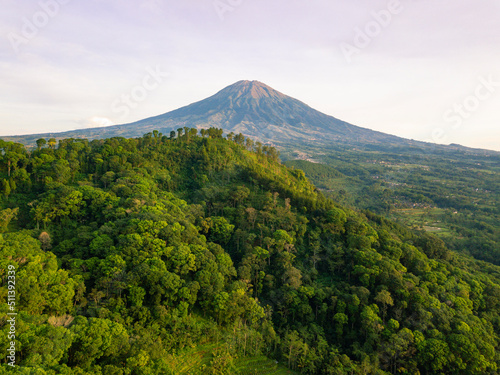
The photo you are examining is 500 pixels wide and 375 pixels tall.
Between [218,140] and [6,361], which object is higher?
[218,140]

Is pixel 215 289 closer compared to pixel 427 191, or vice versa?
pixel 215 289

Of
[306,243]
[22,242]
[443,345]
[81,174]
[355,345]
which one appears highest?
[81,174]

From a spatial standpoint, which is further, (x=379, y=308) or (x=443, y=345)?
(x=379, y=308)

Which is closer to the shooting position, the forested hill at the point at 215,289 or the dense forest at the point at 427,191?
the forested hill at the point at 215,289

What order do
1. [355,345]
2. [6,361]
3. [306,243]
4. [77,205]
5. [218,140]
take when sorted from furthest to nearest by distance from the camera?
[218,140]
[306,243]
[77,205]
[355,345]
[6,361]

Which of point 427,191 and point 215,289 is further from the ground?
point 215,289

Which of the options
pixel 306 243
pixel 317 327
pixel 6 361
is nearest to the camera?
pixel 6 361

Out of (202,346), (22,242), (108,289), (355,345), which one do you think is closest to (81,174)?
(22,242)

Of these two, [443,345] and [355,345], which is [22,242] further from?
[443,345]
